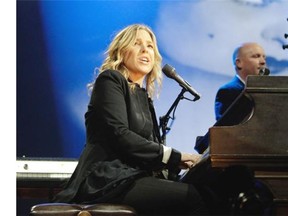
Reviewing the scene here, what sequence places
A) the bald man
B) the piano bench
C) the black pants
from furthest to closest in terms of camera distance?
the bald man → the black pants → the piano bench

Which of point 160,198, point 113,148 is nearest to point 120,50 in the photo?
point 113,148

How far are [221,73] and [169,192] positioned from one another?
2.76 m

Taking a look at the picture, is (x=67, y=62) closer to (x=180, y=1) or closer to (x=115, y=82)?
(x=180, y=1)

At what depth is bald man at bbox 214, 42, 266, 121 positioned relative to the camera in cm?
475

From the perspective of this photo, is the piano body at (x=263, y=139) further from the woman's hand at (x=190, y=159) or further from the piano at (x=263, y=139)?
the woman's hand at (x=190, y=159)

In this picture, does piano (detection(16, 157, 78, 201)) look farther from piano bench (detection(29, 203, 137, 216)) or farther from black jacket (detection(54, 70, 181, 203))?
piano bench (detection(29, 203, 137, 216))

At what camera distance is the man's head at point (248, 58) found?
197 inches

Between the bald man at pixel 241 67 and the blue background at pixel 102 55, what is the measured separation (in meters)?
0.11

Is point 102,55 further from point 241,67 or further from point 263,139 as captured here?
point 263,139

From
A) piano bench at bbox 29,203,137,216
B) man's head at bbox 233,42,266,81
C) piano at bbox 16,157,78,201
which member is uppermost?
man's head at bbox 233,42,266,81

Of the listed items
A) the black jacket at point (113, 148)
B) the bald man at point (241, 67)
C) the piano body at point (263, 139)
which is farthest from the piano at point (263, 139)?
the bald man at point (241, 67)

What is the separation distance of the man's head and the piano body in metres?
2.65

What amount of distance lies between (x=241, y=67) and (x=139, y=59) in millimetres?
2143

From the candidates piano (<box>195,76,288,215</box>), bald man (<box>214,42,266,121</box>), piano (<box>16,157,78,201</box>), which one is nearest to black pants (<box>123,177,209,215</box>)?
piano (<box>195,76,288,215</box>)
